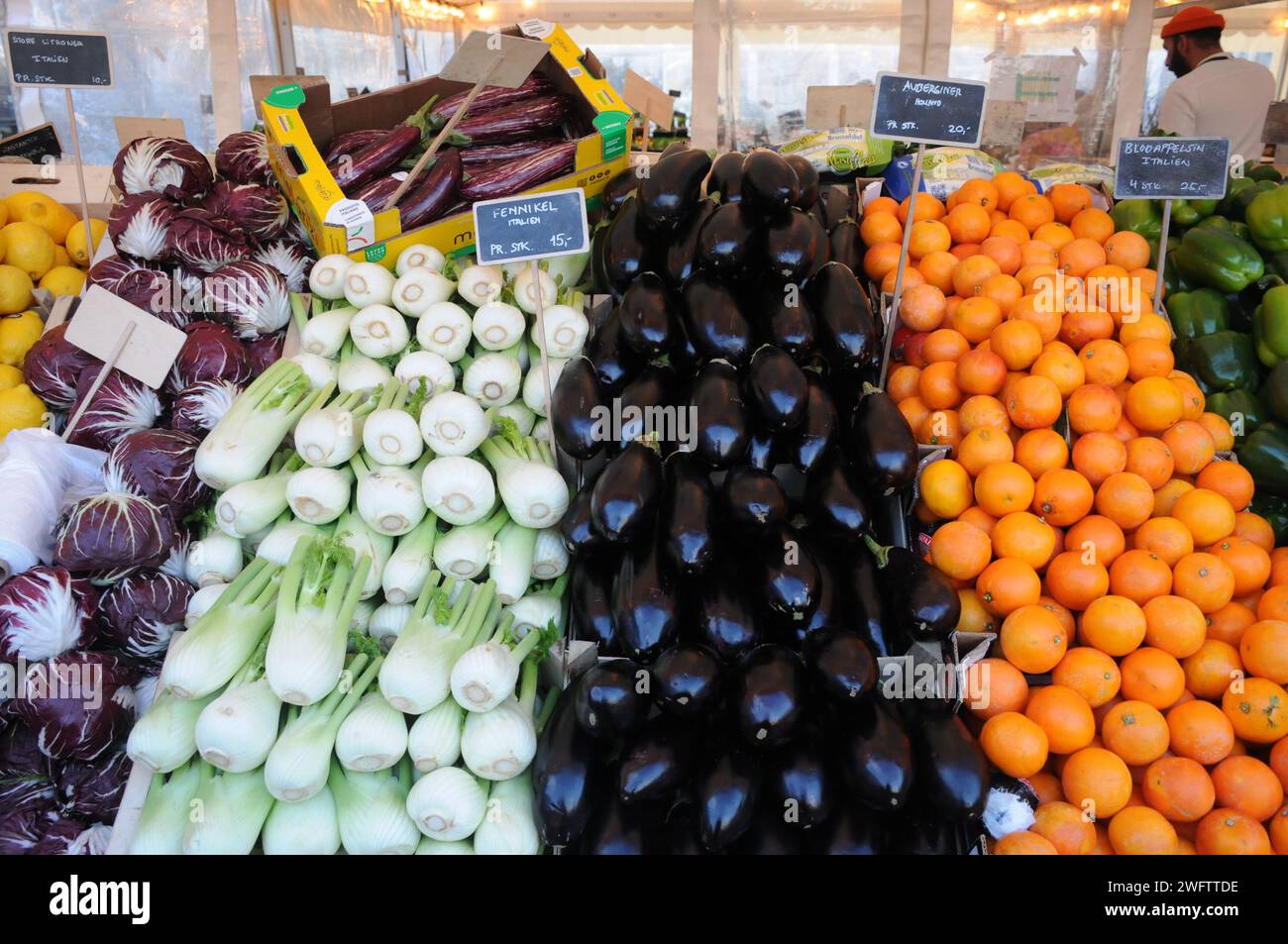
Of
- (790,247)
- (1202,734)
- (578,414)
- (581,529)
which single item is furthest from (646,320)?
(1202,734)

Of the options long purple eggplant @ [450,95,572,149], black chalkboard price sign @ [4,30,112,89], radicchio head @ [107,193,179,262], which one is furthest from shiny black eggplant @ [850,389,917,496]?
black chalkboard price sign @ [4,30,112,89]

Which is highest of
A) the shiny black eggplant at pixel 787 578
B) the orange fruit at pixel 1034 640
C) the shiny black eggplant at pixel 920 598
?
the shiny black eggplant at pixel 787 578

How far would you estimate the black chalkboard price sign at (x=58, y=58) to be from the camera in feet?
9.16

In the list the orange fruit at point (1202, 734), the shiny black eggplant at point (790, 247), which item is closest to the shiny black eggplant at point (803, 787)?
the orange fruit at point (1202, 734)

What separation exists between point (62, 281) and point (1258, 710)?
13.3 ft

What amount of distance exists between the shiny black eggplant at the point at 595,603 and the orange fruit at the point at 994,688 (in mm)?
800

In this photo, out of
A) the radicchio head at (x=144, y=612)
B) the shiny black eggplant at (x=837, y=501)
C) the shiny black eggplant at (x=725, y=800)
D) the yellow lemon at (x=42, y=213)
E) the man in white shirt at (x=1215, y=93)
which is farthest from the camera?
the man in white shirt at (x=1215, y=93)

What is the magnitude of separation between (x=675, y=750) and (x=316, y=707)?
756 mm

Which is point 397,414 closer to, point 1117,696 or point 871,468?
point 871,468

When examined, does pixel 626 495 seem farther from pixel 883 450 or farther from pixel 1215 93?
pixel 1215 93

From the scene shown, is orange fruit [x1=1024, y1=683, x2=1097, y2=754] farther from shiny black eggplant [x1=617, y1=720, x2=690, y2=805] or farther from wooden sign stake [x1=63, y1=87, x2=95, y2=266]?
wooden sign stake [x1=63, y1=87, x2=95, y2=266]

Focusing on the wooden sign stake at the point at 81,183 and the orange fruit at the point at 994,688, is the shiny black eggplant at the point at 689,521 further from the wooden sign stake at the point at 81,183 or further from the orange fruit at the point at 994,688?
the wooden sign stake at the point at 81,183
